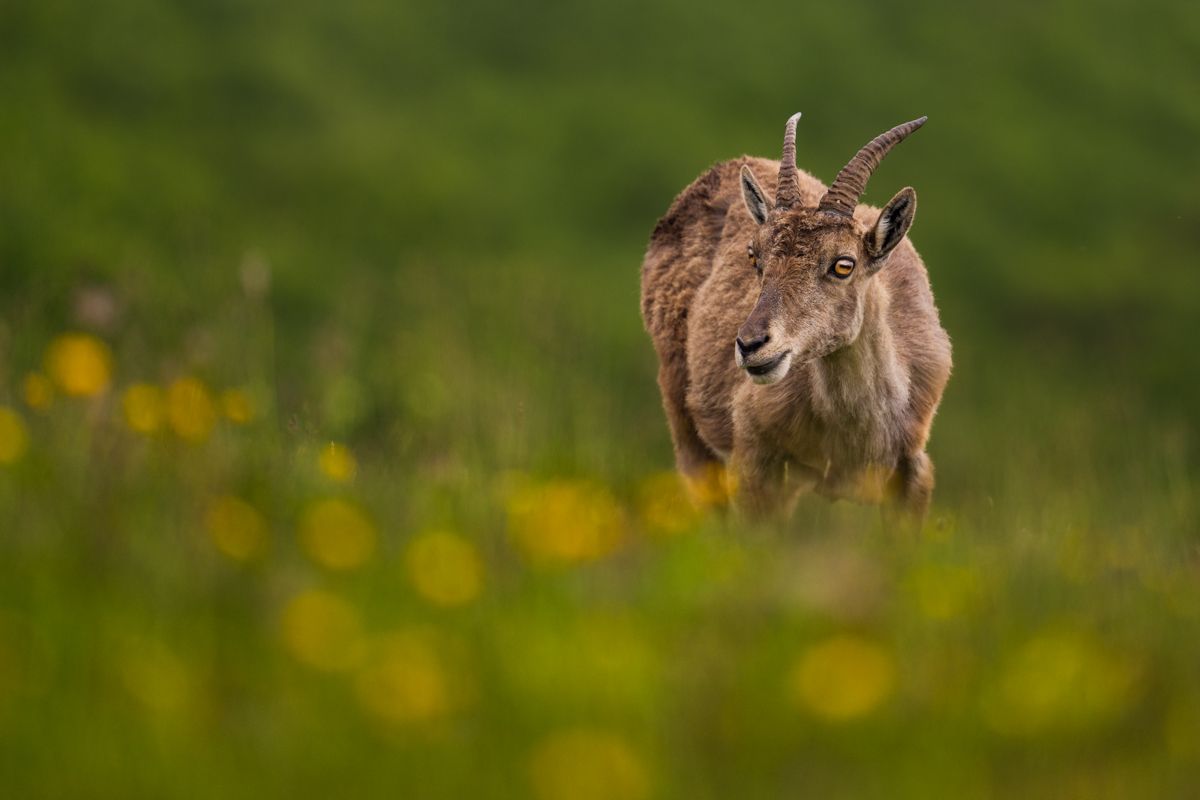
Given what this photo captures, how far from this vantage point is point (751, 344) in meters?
7.48

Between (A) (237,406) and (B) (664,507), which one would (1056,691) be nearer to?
(B) (664,507)

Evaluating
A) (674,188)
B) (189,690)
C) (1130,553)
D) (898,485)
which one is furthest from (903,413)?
(674,188)

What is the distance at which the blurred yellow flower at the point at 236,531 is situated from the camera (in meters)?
4.30

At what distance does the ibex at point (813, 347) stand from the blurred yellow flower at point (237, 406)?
2.41m

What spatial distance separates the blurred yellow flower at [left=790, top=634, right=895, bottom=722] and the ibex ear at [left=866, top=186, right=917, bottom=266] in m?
4.64

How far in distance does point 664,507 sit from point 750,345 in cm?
173

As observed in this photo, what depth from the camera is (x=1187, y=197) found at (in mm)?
39688

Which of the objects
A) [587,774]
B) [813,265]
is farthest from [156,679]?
[813,265]

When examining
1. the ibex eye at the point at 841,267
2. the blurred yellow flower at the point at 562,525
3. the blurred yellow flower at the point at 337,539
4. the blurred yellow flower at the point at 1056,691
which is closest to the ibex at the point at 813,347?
the ibex eye at the point at 841,267

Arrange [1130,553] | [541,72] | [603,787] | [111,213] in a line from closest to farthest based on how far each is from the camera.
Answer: [603,787] → [1130,553] → [111,213] → [541,72]

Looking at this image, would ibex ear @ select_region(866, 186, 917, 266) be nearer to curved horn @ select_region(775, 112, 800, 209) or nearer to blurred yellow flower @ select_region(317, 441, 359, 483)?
curved horn @ select_region(775, 112, 800, 209)

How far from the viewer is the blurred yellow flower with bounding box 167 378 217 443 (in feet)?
18.0

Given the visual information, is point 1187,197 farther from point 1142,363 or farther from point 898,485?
point 898,485

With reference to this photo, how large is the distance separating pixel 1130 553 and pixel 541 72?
123ft
